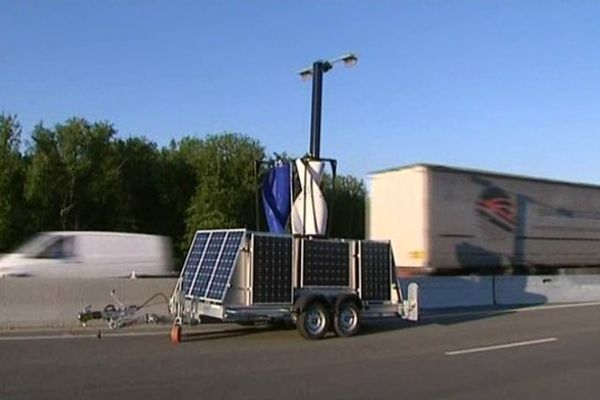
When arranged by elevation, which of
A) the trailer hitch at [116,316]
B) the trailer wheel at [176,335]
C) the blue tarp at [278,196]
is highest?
the blue tarp at [278,196]

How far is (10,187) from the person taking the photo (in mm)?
58969

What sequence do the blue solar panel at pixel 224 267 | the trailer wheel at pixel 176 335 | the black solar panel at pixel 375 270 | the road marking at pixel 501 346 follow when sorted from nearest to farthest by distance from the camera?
the road marking at pixel 501 346, the trailer wheel at pixel 176 335, the blue solar panel at pixel 224 267, the black solar panel at pixel 375 270

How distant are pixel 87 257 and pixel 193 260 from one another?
5.80m

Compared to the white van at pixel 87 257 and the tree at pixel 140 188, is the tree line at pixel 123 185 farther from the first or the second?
the white van at pixel 87 257

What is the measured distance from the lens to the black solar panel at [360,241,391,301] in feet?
54.1

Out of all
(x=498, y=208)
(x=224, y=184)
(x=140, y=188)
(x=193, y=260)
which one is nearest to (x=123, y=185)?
(x=140, y=188)

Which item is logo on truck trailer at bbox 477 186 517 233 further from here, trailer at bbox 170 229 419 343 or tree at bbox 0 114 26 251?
tree at bbox 0 114 26 251

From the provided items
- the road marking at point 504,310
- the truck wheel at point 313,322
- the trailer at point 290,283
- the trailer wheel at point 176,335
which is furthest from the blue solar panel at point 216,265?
the road marking at point 504,310

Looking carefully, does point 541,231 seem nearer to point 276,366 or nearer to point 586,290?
point 586,290

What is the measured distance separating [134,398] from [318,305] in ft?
22.7

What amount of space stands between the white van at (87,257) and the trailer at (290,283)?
542cm

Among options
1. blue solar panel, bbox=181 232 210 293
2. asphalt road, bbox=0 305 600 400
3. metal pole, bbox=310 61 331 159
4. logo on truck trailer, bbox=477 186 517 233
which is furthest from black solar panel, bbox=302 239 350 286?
logo on truck trailer, bbox=477 186 517 233

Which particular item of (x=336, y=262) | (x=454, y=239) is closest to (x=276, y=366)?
(x=336, y=262)

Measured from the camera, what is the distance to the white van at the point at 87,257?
20.3m
